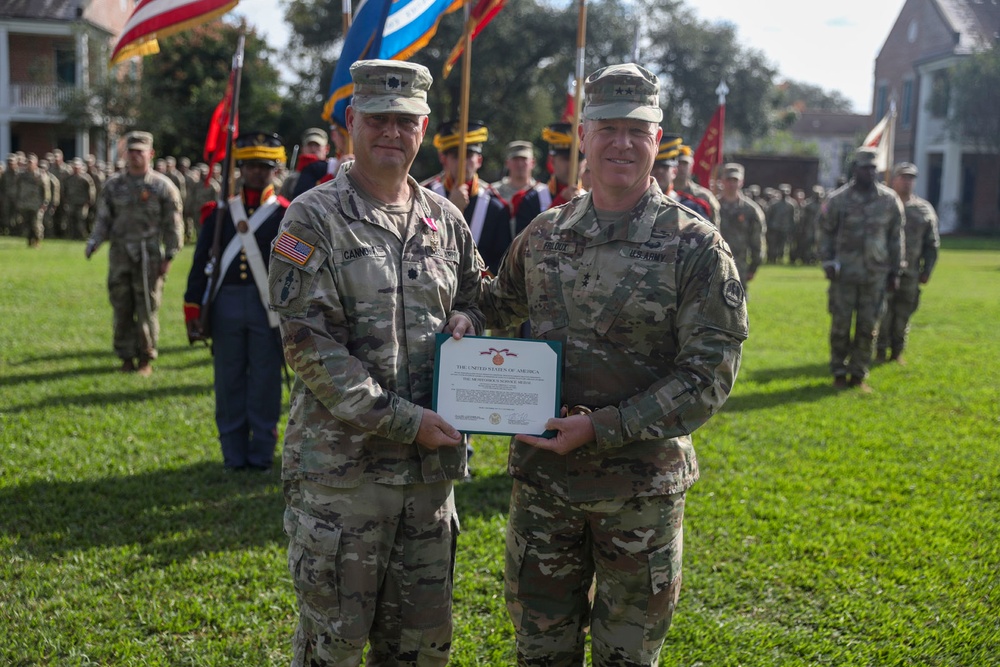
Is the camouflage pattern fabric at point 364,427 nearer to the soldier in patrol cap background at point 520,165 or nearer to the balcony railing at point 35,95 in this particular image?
the soldier in patrol cap background at point 520,165

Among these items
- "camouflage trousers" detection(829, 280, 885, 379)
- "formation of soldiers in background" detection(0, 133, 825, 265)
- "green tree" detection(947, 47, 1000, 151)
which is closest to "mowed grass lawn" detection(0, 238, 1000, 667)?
"camouflage trousers" detection(829, 280, 885, 379)

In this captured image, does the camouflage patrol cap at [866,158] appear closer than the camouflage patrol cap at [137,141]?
No

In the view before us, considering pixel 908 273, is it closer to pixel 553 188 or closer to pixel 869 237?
pixel 869 237

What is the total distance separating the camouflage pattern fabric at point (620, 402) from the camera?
2.94m

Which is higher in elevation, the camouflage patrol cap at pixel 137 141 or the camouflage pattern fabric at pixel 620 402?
the camouflage patrol cap at pixel 137 141

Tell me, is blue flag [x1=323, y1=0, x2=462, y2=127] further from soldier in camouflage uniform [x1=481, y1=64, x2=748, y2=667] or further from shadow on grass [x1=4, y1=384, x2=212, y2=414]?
shadow on grass [x1=4, y1=384, x2=212, y2=414]

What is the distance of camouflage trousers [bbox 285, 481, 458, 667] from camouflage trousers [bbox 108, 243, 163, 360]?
23.4 ft

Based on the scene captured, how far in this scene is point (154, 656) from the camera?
3.96 meters

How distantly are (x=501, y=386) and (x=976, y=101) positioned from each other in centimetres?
4305

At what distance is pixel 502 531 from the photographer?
5492 millimetres

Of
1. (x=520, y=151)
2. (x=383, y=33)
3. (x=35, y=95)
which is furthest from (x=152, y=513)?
(x=35, y=95)

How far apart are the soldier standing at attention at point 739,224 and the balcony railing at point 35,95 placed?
29641 mm

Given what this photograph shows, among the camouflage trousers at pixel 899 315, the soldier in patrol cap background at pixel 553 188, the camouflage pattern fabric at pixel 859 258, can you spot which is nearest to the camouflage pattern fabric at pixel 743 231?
the camouflage trousers at pixel 899 315

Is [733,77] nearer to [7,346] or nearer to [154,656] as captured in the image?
[7,346]
